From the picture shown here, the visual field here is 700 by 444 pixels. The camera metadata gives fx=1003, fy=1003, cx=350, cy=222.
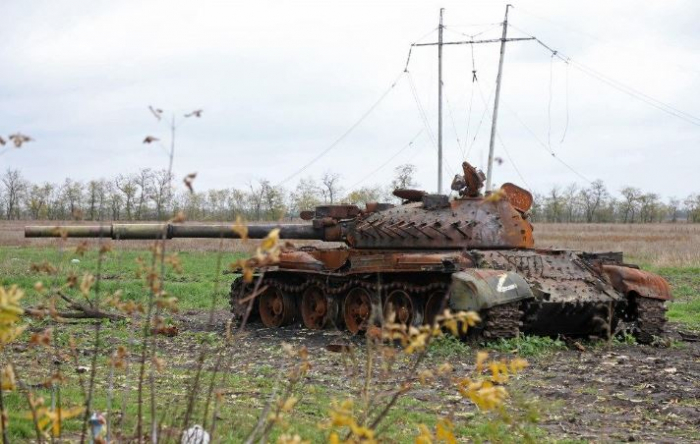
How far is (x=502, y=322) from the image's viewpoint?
13.4 meters

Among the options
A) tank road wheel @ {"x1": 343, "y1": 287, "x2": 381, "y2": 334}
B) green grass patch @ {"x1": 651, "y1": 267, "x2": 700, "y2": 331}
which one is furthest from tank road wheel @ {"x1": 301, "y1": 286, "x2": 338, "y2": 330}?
green grass patch @ {"x1": 651, "y1": 267, "x2": 700, "y2": 331}

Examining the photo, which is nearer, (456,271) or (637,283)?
(456,271)

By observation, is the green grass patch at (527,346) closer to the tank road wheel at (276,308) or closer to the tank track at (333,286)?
the tank track at (333,286)

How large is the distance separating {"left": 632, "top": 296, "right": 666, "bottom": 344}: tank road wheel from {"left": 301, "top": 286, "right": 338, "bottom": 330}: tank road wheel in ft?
A: 15.7

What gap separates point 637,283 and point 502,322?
9.52 feet

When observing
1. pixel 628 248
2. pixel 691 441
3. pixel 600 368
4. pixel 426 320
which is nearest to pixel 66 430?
pixel 691 441

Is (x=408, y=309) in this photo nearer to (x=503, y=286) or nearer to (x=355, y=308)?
(x=355, y=308)

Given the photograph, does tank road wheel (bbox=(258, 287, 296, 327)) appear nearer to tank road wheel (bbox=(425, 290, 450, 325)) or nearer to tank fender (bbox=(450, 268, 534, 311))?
tank road wheel (bbox=(425, 290, 450, 325))

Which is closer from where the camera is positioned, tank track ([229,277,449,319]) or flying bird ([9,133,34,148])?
flying bird ([9,133,34,148])

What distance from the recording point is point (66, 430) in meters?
7.12

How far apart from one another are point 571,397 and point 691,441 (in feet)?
6.58

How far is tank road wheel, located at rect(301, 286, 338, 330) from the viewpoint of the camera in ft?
54.3

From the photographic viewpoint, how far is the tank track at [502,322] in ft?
43.8

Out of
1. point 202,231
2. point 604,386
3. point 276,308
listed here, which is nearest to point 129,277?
point 276,308
